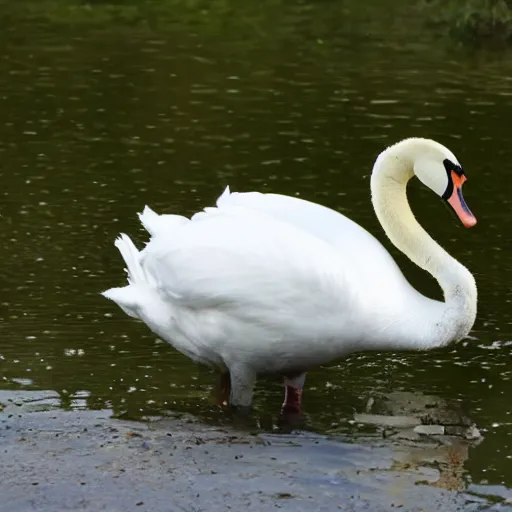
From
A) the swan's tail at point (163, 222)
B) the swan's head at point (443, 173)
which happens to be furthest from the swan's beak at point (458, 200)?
the swan's tail at point (163, 222)

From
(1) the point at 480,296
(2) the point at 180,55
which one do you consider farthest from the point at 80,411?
(2) the point at 180,55

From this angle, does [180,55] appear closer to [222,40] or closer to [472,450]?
[222,40]

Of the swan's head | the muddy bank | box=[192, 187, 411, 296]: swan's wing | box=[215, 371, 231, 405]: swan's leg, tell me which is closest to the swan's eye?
the swan's head

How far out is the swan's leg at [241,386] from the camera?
679cm

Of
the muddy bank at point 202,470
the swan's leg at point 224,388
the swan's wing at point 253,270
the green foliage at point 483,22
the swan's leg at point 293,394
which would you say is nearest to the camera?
the muddy bank at point 202,470

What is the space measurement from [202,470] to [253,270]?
99cm

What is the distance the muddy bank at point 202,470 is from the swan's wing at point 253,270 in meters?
0.61

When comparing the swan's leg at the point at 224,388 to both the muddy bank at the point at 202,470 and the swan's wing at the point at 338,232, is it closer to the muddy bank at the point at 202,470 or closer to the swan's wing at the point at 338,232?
the muddy bank at the point at 202,470

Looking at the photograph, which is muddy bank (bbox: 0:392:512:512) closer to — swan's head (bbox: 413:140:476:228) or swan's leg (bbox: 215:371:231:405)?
swan's leg (bbox: 215:371:231:405)

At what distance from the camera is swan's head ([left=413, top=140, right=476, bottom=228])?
6.84m

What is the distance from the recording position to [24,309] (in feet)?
28.0

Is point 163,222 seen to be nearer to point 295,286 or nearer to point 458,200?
→ point 295,286

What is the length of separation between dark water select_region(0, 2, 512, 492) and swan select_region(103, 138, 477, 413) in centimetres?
42

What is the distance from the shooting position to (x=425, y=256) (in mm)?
6934
